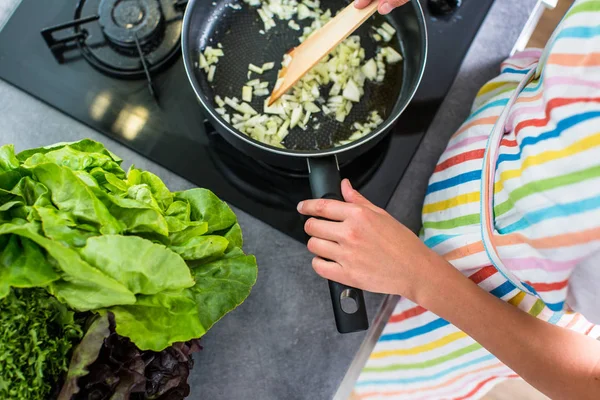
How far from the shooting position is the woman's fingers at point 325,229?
2.33ft

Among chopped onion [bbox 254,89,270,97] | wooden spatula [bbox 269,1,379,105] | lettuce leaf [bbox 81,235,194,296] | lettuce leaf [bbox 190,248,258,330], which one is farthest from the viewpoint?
chopped onion [bbox 254,89,270,97]

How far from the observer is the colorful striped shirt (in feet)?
1.97

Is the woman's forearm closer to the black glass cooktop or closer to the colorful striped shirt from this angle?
the colorful striped shirt

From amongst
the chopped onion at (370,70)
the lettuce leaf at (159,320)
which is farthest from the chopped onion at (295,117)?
the lettuce leaf at (159,320)

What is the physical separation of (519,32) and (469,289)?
1.79 ft

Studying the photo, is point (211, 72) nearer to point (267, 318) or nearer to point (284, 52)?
point (284, 52)

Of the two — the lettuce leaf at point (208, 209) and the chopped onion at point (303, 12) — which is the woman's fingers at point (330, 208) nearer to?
the lettuce leaf at point (208, 209)

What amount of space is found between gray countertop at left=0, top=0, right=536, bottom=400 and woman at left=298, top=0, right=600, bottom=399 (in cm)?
14

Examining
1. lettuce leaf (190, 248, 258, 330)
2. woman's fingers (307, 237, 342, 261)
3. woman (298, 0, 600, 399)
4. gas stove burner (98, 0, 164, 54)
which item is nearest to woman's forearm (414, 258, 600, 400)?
woman (298, 0, 600, 399)

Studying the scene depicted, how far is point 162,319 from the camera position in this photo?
0.64 metres

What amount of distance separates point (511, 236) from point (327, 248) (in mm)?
239

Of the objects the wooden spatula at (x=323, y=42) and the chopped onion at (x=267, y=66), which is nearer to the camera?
the wooden spatula at (x=323, y=42)

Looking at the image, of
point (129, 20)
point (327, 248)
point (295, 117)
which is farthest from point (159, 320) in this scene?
point (129, 20)

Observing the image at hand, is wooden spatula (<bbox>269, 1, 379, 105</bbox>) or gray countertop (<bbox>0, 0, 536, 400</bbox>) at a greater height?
wooden spatula (<bbox>269, 1, 379, 105</bbox>)
